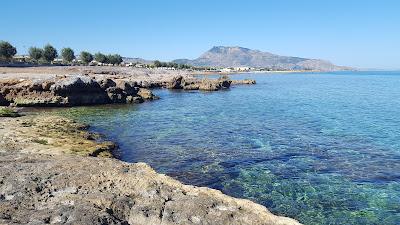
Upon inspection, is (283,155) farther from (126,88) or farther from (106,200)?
(126,88)

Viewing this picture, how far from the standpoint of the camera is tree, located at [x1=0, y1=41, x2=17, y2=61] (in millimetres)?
134875

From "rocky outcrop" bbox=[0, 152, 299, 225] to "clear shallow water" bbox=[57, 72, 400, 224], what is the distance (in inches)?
248

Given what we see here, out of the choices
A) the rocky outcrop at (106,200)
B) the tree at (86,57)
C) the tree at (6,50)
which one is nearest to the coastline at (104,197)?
the rocky outcrop at (106,200)

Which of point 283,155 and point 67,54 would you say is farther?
point 67,54

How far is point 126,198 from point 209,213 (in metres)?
2.87

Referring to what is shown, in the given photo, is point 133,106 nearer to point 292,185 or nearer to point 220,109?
point 220,109

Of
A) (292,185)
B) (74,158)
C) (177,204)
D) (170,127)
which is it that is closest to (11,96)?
(170,127)

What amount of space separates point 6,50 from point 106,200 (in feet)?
464

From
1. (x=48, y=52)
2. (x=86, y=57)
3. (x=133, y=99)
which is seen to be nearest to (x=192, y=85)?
Result: (x=133, y=99)

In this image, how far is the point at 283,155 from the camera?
28.8m

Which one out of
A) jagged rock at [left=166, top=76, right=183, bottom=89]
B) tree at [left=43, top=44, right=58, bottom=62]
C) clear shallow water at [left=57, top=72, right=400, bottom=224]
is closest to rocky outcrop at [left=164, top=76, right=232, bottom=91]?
jagged rock at [left=166, top=76, right=183, bottom=89]

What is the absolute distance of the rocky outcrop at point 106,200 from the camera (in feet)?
35.9

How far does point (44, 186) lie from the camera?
13.3m

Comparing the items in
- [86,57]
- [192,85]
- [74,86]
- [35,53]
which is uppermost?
[35,53]
